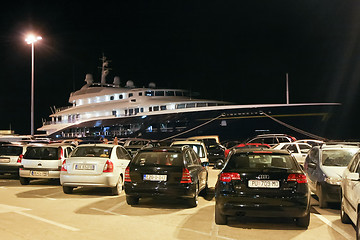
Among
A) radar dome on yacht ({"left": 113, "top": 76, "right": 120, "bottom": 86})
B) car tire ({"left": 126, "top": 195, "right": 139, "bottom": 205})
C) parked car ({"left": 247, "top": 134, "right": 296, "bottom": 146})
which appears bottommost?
car tire ({"left": 126, "top": 195, "right": 139, "bottom": 205})

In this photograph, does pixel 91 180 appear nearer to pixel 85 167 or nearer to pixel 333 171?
pixel 85 167

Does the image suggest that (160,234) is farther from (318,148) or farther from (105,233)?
(318,148)

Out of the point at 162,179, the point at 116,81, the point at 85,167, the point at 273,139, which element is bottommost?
the point at 162,179

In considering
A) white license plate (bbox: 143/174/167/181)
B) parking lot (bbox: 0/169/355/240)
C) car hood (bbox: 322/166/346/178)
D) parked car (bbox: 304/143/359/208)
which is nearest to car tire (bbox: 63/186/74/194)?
parking lot (bbox: 0/169/355/240)

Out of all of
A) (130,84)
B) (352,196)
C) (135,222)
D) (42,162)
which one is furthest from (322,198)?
(130,84)

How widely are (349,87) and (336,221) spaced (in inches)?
1187

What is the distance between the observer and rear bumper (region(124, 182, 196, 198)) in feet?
26.9

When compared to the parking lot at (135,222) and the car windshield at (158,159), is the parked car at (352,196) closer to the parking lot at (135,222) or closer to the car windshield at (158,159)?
the parking lot at (135,222)

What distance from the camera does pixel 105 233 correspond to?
19.9 ft

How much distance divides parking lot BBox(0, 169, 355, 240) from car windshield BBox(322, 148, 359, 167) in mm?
1026

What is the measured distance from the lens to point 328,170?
855cm

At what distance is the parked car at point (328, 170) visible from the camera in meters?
8.25

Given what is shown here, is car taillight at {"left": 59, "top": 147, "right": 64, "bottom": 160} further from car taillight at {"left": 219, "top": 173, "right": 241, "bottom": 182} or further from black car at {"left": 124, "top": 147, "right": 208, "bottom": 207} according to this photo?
car taillight at {"left": 219, "top": 173, "right": 241, "bottom": 182}

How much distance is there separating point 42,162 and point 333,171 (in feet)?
28.0
